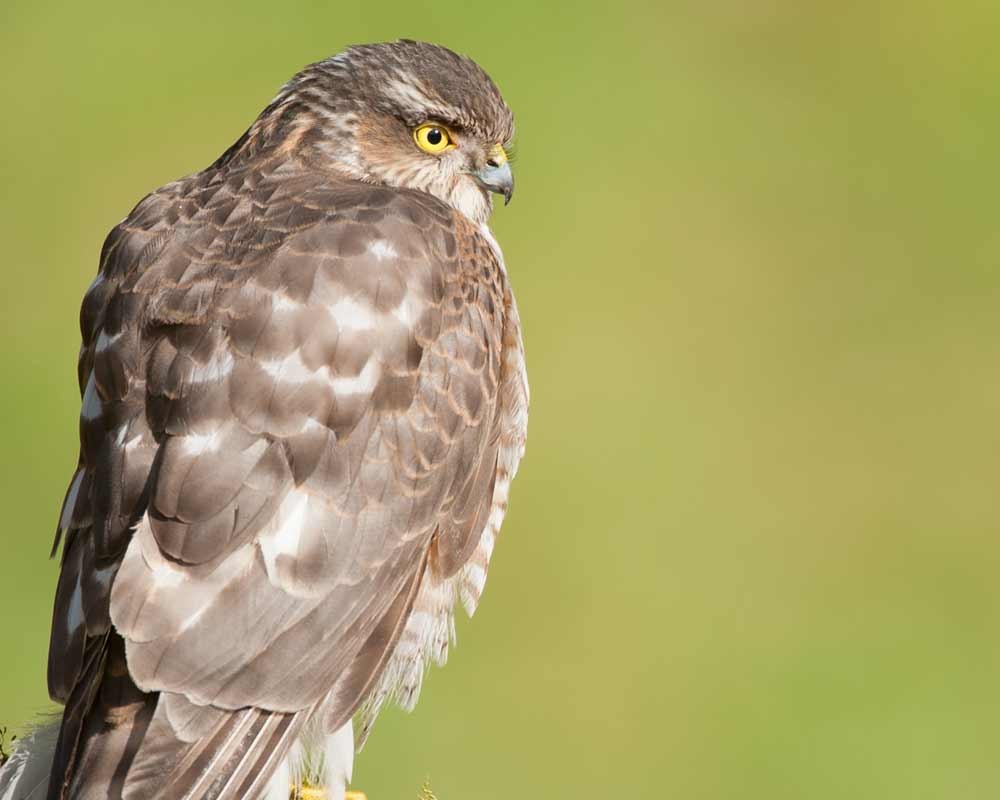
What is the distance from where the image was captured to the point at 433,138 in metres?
5.59

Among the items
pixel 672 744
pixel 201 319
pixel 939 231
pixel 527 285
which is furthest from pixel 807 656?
pixel 201 319

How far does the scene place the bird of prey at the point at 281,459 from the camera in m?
4.40

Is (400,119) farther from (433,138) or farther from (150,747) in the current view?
(150,747)

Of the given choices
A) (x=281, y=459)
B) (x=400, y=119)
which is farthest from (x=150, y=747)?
(x=400, y=119)

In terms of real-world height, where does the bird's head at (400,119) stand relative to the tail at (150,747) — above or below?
above

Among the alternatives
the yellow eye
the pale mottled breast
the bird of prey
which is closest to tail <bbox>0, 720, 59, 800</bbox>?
the bird of prey

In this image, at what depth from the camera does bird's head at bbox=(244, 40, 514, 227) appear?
5.52 metres

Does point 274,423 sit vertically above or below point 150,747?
above

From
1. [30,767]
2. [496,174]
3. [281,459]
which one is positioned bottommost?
[30,767]

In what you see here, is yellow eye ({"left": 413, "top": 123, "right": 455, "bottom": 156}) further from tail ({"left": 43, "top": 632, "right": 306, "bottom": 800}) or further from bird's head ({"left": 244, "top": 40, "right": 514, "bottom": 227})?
tail ({"left": 43, "top": 632, "right": 306, "bottom": 800})

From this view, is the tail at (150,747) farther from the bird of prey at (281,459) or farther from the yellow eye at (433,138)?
the yellow eye at (433,138)

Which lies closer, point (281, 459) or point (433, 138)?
point (281, 459)

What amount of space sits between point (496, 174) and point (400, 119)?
1.11 ft

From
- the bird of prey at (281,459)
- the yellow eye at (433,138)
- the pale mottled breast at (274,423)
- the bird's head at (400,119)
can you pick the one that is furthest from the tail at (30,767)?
the yellow eye at (433,138)
